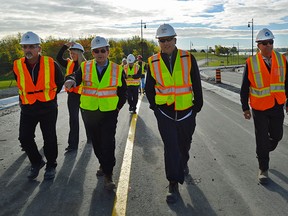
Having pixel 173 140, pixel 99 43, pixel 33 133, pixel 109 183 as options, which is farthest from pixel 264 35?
pixel 33 133

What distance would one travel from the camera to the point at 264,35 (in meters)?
4.82

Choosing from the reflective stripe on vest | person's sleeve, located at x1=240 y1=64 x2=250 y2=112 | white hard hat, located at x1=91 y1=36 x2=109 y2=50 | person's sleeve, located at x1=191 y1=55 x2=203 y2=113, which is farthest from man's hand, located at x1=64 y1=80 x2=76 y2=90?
person's sleeve, located at x1=240 y1=64 x2=250 y2=112

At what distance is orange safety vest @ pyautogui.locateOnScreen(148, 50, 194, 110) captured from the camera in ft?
14.1

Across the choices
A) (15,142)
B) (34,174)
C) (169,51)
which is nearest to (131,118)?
(15,142)

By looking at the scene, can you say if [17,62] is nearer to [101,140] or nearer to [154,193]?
[101,140]

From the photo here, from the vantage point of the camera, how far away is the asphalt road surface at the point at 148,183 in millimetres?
3914

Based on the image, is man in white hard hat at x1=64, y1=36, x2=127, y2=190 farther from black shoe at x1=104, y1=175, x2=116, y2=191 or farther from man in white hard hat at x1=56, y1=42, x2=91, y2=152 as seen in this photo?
man in white hard hat at x1=56, y1=42, x2=91, y2=152

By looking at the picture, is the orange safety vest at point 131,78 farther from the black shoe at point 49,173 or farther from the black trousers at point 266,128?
the black trousers at point 266,128

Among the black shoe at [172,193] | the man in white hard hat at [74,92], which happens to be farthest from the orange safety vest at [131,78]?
the black shoe at [172,193]

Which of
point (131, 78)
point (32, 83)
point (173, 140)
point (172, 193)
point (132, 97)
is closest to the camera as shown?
point (172, 193)

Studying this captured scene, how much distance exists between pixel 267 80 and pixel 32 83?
341 cm

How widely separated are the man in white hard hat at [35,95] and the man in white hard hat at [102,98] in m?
0.51

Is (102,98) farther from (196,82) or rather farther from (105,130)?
(196,82)

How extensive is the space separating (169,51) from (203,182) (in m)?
1.88
